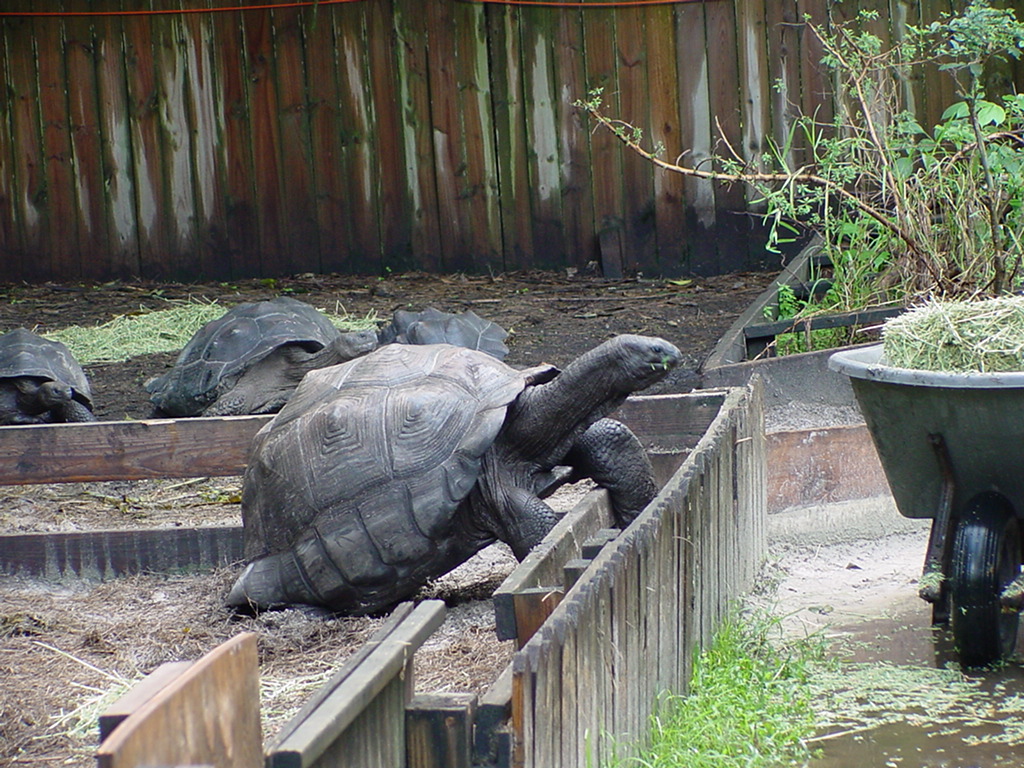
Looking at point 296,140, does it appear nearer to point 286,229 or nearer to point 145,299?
point 286,229

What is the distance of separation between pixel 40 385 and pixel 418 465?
3.59m

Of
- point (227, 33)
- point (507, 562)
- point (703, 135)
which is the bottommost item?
point (507, 562)

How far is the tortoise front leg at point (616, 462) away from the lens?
4312mm

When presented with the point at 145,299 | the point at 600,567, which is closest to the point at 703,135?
the point at 145,299

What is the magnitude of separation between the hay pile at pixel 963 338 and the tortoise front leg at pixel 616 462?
97cm

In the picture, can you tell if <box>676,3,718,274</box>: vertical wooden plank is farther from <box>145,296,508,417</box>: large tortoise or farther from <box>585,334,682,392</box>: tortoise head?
<box>585,334,682,392</box>: tortoise head

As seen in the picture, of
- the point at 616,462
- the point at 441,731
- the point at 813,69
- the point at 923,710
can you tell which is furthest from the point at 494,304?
the point at 441,731

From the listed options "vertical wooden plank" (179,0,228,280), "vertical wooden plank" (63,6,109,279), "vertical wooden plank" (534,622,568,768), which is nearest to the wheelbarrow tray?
"vertical wooden plank" (534,622,568,768)

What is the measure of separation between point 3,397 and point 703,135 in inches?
213

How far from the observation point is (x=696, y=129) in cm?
942

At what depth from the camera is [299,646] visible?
3.92 m

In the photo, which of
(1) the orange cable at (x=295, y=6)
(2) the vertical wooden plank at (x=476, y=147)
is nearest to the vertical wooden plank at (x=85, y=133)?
(1) the orange cable at (x=295, y=6)

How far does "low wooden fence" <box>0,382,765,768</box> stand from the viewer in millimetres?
1538

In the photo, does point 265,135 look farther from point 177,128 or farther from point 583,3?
point 583,3
